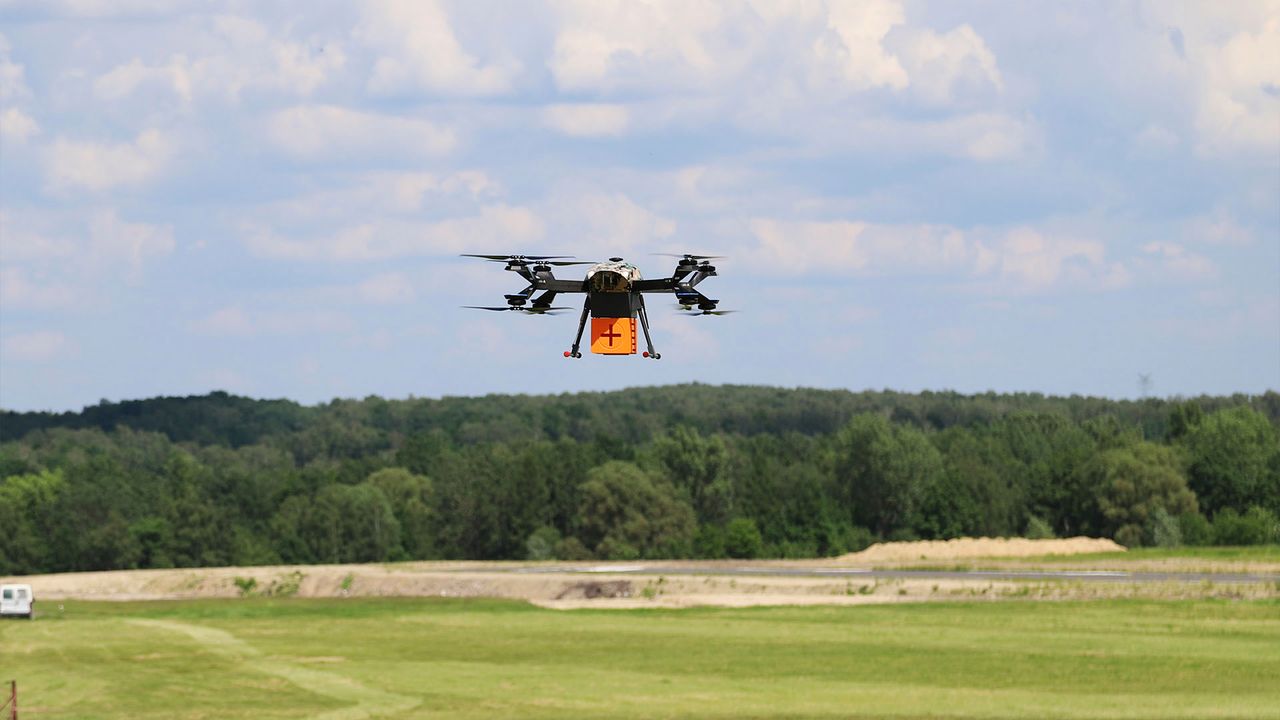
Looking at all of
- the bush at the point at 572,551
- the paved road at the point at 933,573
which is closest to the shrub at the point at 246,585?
the paved road at the point at 933,573

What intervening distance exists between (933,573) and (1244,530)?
48.2 m

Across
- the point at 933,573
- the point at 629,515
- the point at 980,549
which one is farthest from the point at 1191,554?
the point at 629,515

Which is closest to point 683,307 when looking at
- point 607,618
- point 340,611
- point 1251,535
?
point 607,618

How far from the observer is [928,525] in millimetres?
172875

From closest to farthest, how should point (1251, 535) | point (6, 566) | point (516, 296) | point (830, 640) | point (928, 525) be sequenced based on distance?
point (516, 296)
point (830, 640)
point (1251, 535)
point (928, 525)
point (6, 566)

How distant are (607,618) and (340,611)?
21439 mm

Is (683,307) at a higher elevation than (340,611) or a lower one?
higher

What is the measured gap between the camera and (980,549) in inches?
5728

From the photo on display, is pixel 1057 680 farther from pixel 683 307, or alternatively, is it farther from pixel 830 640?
pixel 683 307

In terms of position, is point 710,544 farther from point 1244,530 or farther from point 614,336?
point 614,336

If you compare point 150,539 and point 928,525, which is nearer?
point 928,525

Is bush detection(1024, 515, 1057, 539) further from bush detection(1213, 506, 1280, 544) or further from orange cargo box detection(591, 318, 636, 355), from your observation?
orange cargo box detection(591, 318, 636, 355)

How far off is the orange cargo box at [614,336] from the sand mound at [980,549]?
4667 inches

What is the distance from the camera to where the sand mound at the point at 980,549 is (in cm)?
→ 14325
